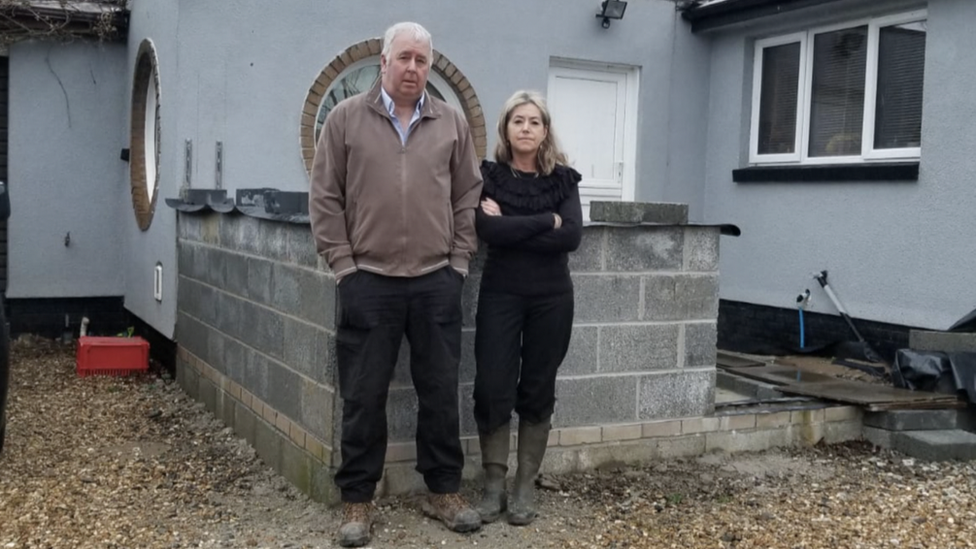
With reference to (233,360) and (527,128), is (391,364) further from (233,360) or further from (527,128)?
(233,360)

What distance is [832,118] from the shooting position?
29.6 feet

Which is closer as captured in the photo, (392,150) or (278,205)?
(392,150)

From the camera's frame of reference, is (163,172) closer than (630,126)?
Yes

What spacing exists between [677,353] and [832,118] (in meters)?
4.16

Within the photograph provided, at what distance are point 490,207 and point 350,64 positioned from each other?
423cm

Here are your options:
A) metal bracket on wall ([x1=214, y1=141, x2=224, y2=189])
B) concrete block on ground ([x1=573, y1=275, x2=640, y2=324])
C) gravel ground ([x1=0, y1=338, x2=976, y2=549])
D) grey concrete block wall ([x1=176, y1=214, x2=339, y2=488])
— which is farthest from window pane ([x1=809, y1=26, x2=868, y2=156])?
grey concrete block wall ([x1=176, y1=214, x2=339, y2=488])

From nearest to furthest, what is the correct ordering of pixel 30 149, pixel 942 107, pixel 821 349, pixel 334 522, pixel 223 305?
1. pixel 334 522
2. pixel 223 305
3. pixel 942 107
4. pixel 821 349
5. pixel 30 149

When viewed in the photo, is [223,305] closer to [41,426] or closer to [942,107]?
[41,426]

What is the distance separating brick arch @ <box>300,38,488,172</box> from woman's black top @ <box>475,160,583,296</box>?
12.8 feet

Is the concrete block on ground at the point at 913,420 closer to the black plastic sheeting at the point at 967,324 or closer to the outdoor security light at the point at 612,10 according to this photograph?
the black plastic sheeting at the point at 967,324

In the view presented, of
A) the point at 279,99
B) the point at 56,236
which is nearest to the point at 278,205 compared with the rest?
the point at 279,99

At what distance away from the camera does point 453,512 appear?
15.3 ft

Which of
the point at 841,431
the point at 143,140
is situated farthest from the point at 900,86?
the point at 143,140

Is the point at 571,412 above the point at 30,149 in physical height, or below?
below
